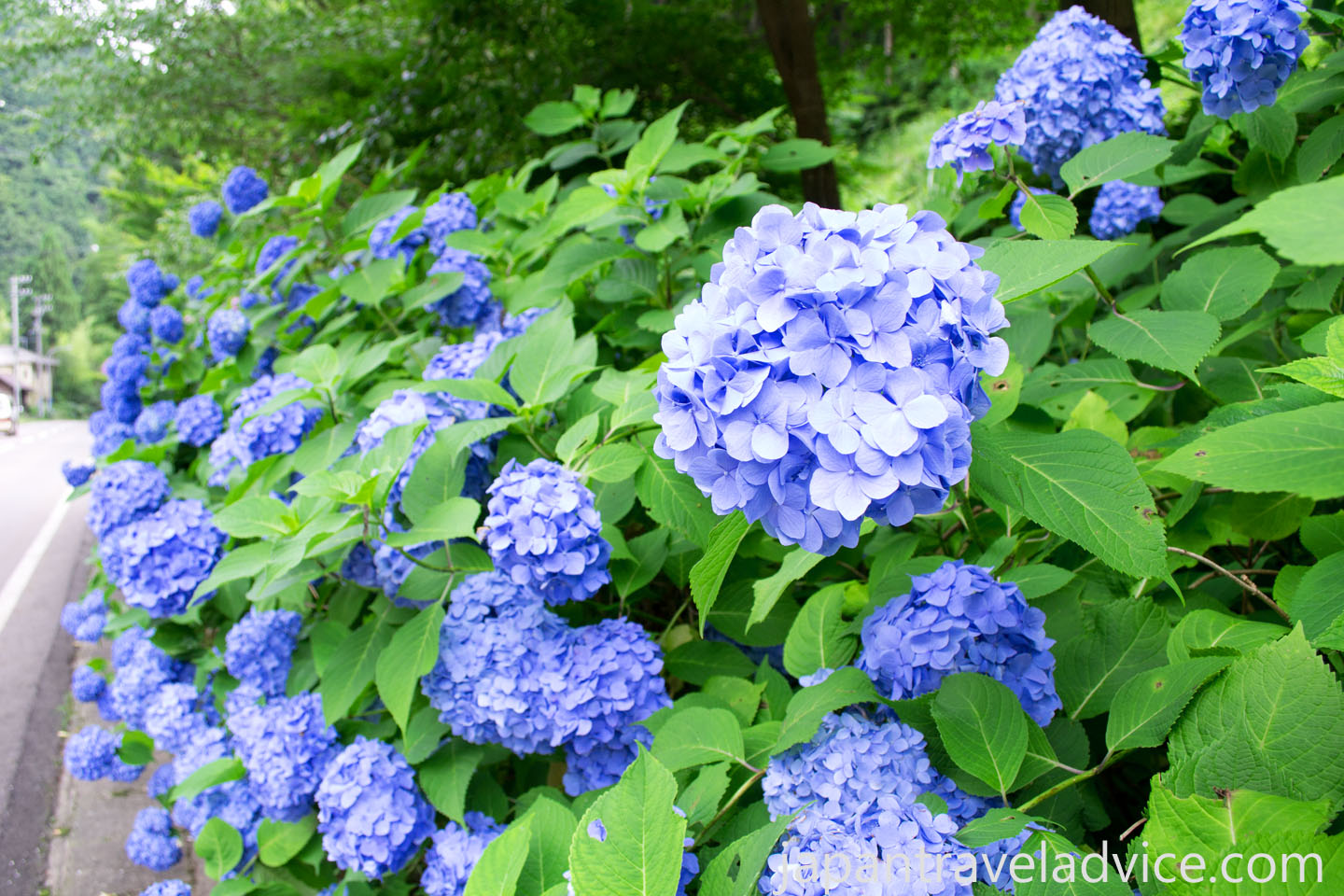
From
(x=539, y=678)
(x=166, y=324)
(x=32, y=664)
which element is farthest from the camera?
(x=32, y=664)

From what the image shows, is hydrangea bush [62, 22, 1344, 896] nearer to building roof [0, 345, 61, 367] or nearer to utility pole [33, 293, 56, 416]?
utility pole [33, 293, 56, 416]

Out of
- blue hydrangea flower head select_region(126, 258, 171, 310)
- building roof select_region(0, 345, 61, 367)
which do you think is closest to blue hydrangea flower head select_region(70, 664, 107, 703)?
blue hydrangea flower head select_region(126, 258, 171, 310)

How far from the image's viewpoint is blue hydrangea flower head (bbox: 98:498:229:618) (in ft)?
6.86

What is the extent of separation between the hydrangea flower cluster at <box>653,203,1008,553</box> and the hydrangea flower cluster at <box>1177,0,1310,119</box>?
983mm

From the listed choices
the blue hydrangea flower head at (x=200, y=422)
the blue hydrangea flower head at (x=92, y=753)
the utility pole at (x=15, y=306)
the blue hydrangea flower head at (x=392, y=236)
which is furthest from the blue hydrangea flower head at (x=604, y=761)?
the utility pole at (x=15, y=306)

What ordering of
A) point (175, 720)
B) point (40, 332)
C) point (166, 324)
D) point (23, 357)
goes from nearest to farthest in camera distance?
point (175, 720) < point (166, 324) < point (23, 357) < point (40, 332)

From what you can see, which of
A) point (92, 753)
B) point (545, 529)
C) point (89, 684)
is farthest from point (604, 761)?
point (89, 684)

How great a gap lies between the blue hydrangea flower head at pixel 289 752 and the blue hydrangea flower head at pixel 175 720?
67cm

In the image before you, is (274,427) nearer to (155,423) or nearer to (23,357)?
(155,423)

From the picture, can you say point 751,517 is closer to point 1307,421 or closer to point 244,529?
point 1307,421

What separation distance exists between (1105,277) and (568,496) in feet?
4.57

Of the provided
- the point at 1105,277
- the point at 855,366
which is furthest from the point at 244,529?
the point at 1105,277

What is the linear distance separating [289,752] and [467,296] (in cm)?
125

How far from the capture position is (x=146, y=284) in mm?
4055
